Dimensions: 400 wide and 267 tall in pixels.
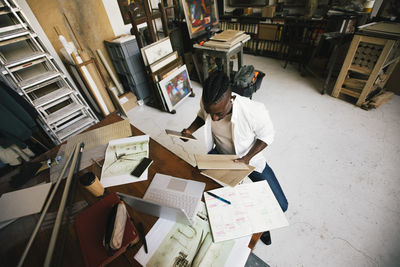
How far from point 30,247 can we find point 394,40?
3627 millimetres

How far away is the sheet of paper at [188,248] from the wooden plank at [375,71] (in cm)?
283

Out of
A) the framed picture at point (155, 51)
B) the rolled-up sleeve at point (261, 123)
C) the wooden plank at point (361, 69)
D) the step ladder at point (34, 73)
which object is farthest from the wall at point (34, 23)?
the wooden plank at point (361, 69)

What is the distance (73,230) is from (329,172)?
2.24 meters

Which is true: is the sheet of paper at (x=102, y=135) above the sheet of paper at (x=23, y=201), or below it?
above

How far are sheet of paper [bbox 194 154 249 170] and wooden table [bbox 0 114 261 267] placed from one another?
0.08 meters

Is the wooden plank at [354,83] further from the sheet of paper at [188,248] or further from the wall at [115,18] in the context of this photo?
the wall at [115,18]

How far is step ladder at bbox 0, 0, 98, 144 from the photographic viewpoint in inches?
69.2

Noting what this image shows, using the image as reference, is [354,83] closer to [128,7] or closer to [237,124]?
[237,124]

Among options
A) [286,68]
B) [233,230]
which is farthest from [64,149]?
[286,68]

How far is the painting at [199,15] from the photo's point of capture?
2747mm

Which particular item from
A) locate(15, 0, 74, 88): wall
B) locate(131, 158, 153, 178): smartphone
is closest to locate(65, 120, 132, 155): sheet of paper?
locate(131, 158, 153, 178): smartphone

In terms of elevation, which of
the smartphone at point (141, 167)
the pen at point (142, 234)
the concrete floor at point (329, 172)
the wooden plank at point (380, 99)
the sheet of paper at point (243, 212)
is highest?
the smartphone at point (141, 167)

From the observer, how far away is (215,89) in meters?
0.97

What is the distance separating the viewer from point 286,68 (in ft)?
12.6
